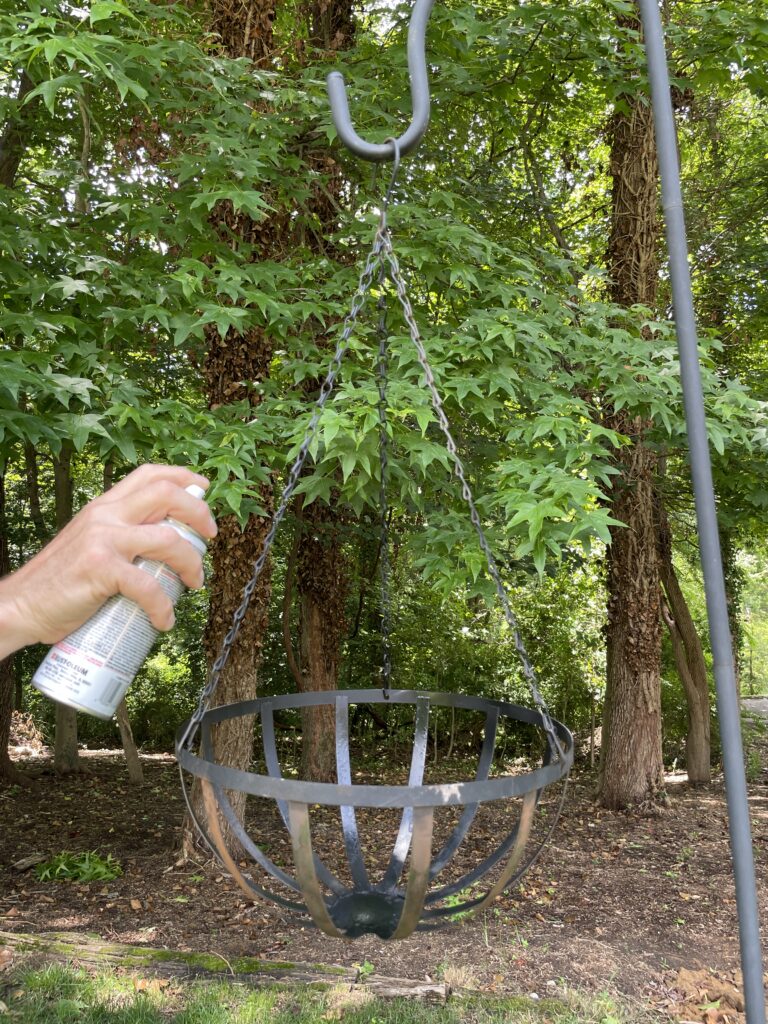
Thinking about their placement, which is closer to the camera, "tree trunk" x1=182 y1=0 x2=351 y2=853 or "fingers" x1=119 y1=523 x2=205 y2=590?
"fingers" x1=119 y1=523 x2=205 y2=590

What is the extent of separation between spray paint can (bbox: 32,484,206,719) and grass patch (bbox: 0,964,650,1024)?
2.33 metres

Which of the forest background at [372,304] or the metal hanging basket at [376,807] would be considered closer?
the metal hanging basket at [376,807]

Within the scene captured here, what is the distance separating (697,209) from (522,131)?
6.71 feet

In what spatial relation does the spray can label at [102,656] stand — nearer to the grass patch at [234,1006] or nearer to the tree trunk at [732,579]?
the grass patch at [234,1006]

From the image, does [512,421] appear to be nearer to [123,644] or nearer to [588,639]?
[123,644]

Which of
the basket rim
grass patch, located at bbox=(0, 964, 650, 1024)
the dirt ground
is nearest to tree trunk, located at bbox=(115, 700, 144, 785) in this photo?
the dirt ground

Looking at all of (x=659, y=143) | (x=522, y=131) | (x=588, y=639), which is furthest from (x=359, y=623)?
(x=659, y=143)

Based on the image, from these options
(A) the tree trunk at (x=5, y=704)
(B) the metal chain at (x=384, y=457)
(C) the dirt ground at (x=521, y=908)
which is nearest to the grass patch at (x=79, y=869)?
(C) the dirt ground at (x=521, y=908)

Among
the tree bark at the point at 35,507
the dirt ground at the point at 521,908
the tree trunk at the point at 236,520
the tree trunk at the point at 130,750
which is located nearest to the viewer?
the dirt ground at the point at 521,908

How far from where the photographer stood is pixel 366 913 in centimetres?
185

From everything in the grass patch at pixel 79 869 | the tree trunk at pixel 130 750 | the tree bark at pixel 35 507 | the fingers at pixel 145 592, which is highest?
the tree bark at pixel 35 507

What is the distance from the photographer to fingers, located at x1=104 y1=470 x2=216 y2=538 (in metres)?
1.14

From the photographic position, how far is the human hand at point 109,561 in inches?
43.6

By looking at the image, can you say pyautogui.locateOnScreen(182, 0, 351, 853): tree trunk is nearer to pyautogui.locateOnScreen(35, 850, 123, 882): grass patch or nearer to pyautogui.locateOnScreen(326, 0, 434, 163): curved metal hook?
pyautogui.locateOnScreen(35, 850, 123, 882): grass patch
